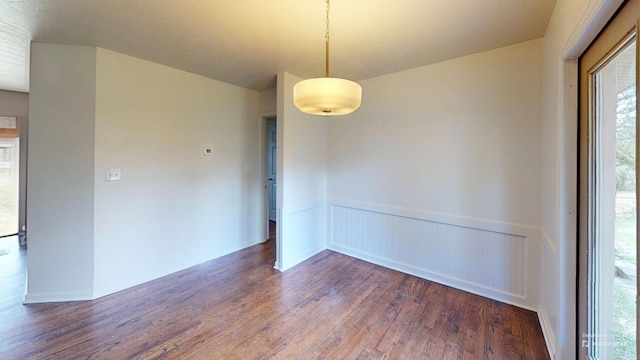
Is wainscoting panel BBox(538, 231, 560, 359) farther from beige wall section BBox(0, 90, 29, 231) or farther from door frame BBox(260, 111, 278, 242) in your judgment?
beige wall section BBox(0, 90, 29, 231)

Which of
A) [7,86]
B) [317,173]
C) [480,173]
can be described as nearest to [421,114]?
[480,173]

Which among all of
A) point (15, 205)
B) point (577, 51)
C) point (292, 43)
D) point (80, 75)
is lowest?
point (15, 205)

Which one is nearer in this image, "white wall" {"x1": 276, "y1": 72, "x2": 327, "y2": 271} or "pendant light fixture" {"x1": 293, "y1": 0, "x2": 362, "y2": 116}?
"pendant light fixture" {"x1": 293, "y1": 0, "x2": 362, "y2": 116}

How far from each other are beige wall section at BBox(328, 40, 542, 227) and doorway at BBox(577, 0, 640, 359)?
2.86 ft

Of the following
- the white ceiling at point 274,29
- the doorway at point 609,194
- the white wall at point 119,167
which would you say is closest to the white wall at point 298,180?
the white ceiling at point 274,29

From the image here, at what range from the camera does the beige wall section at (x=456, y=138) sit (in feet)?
7.45

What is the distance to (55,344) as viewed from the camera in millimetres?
1845

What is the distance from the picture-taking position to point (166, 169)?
9.78 ft

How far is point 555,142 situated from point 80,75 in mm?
4005

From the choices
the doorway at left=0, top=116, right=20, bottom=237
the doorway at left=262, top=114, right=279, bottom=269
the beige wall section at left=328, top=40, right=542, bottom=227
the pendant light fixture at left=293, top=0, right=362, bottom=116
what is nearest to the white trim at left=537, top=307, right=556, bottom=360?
the beige wall section at left=328, top=40, right=542, bottom=227

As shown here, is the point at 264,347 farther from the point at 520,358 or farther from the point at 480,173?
the point at 480,173

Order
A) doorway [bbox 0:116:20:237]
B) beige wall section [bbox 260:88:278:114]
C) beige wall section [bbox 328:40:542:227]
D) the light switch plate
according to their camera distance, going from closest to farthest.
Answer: beige wall section [bbox 328:40:542:227] < the light switch plate < beige wall section [bbox 260:88:278:114] < doorway [bbox 0:116:20:237]

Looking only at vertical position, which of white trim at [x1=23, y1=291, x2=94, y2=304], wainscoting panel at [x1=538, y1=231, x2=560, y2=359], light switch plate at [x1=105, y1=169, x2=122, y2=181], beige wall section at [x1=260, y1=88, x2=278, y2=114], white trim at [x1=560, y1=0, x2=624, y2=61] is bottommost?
white trim at [x1=23, y1=291, x2=94, y2=304]

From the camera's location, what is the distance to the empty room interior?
1.80 m
